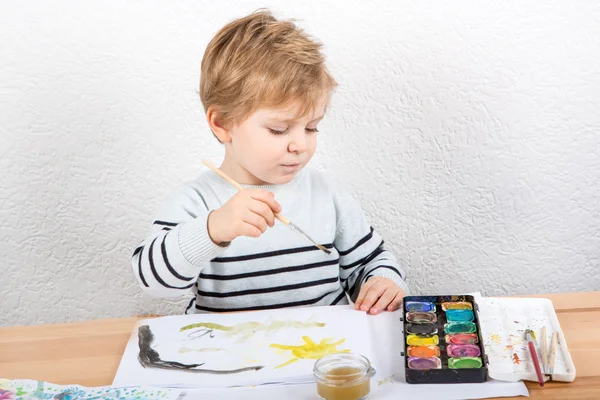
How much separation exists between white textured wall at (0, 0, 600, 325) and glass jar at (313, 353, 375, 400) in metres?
0.79

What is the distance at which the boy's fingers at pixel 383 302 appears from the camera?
112cm

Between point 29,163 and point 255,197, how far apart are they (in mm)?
756

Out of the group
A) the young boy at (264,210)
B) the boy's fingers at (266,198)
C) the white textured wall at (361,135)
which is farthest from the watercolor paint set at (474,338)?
the white textured wall at (361,135)

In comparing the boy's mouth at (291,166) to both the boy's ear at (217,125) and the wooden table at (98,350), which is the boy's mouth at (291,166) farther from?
the wooden table at (98,350)

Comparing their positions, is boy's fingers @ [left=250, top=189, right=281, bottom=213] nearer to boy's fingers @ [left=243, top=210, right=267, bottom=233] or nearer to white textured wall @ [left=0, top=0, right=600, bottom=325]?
boy's fingers @ [left=243, top=210, right=267, bottom=233]

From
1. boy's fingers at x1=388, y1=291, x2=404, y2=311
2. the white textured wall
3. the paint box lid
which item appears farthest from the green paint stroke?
the white textured wall

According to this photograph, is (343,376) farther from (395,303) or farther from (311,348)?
(395,303)

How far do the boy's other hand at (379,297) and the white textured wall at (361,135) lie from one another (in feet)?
1.70

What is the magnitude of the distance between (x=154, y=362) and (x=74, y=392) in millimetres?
110

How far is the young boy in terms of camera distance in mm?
1144

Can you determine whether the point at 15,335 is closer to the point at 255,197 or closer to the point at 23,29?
the point at 255,197

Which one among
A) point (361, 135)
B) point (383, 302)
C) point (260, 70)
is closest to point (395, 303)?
point (383, 302)

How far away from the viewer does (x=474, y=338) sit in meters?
0.97

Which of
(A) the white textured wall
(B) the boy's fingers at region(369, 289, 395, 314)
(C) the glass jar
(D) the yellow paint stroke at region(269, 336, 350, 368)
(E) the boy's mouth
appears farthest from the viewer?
(A) the white textured wall
